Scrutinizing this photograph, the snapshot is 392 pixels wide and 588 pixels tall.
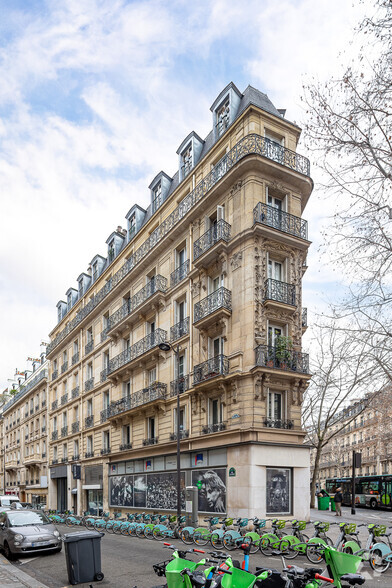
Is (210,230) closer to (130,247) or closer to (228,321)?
(228,321)

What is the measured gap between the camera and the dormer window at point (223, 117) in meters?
22.5

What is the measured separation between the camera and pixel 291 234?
65.9 feet

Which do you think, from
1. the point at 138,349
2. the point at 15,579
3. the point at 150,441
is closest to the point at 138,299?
the point at 138,349

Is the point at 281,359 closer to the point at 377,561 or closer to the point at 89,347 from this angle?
the point at 377,561

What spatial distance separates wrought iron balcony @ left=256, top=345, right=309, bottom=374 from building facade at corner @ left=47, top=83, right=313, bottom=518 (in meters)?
0.05

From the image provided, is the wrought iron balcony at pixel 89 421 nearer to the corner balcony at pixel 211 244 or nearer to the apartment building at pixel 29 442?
the apartment building at pixel 29 442

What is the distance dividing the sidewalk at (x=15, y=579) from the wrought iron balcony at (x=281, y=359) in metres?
9.93

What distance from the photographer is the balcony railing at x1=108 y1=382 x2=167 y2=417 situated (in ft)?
79.1

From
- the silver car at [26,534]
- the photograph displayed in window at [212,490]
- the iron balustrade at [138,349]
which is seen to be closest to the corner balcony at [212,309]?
the iron balustrade at [138,349]

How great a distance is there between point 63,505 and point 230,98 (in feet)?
113

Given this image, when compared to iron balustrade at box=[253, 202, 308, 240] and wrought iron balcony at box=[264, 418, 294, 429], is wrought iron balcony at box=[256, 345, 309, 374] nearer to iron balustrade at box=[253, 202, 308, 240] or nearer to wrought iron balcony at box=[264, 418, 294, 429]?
wrought iron balcony at box=[264, 418, 294, 429]

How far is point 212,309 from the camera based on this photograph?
20672 millimetres

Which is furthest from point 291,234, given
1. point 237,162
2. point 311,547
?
Result: point 311,547

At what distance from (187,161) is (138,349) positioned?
34.0ft
